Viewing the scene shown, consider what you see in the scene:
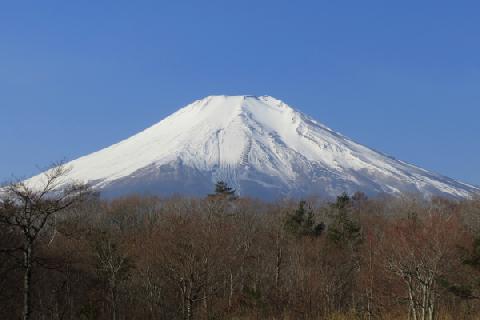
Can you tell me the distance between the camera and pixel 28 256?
1659 centimetres

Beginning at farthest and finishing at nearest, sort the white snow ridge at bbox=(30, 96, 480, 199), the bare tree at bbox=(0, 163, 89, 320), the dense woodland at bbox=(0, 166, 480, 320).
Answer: the white snow ridge at bbox=(30, 96, 480, 199) → the dense woodland at bbox=(0, 166, 480, 320) → the bare tree at bbox=(0, 163, 89, 320)

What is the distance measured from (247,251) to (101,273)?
12972mm

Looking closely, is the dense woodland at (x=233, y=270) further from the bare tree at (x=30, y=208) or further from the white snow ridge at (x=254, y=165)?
the white snow ridge at (x=254, y=165)

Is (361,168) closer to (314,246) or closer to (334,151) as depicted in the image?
(334,151)

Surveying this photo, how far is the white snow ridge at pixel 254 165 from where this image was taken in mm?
164625

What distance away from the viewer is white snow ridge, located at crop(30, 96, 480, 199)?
540 feet

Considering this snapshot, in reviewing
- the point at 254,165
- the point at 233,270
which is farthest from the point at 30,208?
the point at 254,165

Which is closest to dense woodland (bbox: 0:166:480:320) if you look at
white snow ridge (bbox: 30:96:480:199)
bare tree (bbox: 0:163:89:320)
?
bare tree (bbox: 0:163:89:320)

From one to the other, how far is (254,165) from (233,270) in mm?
143719

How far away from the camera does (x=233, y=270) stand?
3741 cm

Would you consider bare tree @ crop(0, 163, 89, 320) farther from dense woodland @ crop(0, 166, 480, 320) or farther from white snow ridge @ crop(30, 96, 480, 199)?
white snow ridge @ crop(30, 96, 480, 199)

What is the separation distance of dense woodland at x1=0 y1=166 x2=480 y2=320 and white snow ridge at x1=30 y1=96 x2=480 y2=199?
11938cm

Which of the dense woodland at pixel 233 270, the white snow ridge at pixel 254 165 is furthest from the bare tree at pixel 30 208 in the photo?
the white snow ridge at pixel 254 165

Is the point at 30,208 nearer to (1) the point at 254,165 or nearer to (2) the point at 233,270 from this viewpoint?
(2) the point at 233,270
